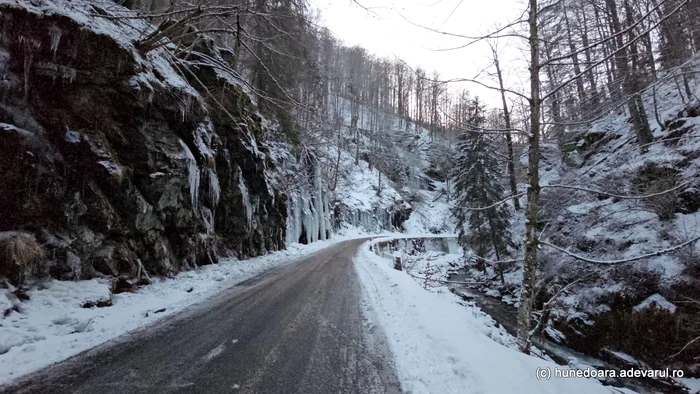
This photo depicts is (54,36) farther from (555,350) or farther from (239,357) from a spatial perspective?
(555,350)

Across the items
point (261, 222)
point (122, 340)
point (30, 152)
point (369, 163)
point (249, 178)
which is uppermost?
point (369, 163)

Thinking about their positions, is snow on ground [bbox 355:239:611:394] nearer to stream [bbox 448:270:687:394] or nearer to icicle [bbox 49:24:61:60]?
stream [bbox 448:270:687:394]

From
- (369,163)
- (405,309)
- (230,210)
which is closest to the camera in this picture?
(405,309)

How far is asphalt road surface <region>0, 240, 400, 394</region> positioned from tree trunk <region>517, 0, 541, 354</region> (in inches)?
95.2

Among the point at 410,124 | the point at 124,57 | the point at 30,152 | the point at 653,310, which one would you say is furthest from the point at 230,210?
the point at 410,124

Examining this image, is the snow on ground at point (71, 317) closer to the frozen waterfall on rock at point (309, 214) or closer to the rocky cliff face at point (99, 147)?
the rocky cliff face at point (99, 147)

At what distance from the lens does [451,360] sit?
12.4 feet

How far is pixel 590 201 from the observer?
37.0 ft

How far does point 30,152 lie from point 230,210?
7.05 meters

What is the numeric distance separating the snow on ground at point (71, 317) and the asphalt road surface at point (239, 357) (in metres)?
0.28

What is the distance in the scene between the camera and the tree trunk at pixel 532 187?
478 centimetres

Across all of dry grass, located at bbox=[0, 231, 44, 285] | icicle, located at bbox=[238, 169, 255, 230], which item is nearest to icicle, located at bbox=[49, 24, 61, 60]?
dry grass, located at bbox=[0, 231, 44, 285]

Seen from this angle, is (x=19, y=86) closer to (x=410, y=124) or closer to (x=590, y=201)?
(x=590, y=201)

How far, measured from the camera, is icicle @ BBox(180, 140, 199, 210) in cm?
895
